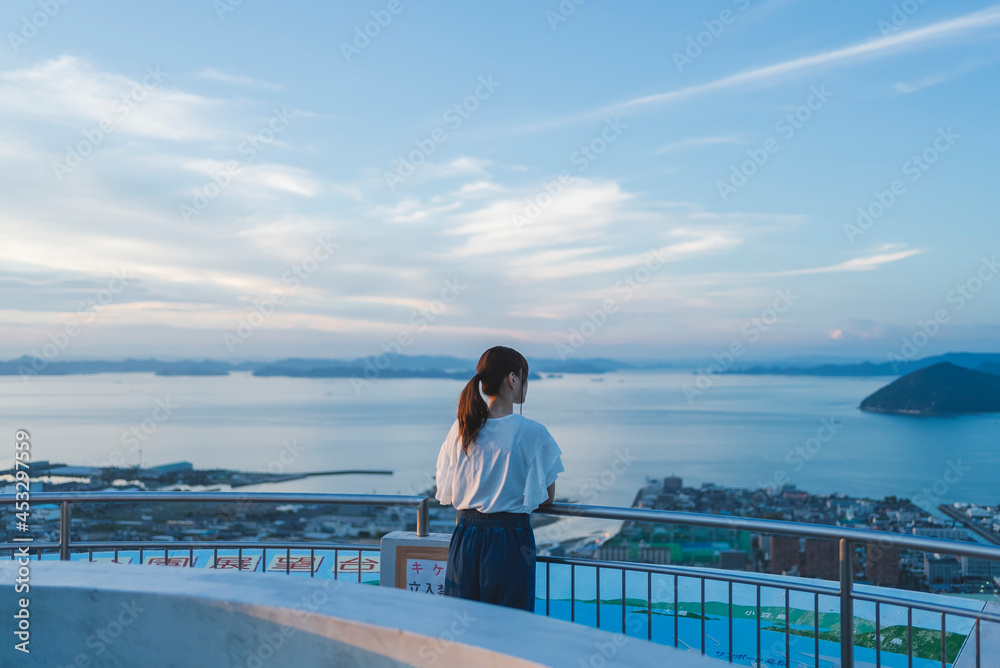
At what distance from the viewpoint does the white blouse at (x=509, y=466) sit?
315 centimetres

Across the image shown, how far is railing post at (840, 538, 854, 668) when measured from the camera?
3.00 metres

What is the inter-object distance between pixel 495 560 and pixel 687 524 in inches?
38.8

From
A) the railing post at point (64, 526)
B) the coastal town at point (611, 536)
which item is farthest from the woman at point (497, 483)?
the railing post at point (64, 526)

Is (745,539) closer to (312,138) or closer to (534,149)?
(312,138)

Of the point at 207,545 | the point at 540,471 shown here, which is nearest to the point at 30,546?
the point at 207,545

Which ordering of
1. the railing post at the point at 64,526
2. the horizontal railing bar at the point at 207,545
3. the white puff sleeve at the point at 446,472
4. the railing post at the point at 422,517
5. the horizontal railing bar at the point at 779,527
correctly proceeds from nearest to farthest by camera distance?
the horizontal railing bar at the point at 779,527, the white puff sleeve at the point at 446,472, the railing post at the point at 422,517, the railing post at the point at 64,526, the horizontal railing bar at the point at 207,545

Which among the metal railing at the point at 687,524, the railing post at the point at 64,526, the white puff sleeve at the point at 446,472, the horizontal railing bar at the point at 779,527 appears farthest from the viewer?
the railing post at the point at 64,526

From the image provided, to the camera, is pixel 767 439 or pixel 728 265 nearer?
pixel 728 265

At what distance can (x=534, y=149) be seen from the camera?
11.4 metres

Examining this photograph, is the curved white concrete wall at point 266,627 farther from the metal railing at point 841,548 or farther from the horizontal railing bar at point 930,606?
the horizontal railing bar at point 930,606

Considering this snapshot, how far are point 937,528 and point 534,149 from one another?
320 inches

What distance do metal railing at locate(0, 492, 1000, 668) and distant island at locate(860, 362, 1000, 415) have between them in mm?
12799

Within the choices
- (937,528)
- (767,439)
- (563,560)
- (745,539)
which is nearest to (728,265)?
(937,528)

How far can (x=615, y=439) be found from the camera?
24.1 metres
